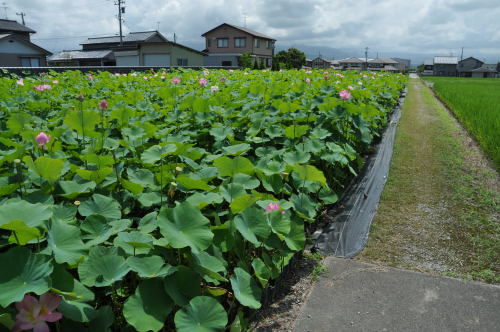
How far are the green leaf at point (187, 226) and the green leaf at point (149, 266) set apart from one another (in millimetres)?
105

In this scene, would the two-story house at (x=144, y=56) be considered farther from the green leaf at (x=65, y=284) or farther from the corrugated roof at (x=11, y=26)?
the green leaf at (x=65, y=284)

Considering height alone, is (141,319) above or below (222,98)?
below

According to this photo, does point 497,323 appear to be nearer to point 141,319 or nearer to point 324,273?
point 324,273

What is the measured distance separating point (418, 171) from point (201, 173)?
3.45 m

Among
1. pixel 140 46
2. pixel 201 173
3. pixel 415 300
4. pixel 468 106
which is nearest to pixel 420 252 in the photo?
pixel 415 300

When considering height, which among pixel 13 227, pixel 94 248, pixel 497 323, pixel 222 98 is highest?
pixel 222 98

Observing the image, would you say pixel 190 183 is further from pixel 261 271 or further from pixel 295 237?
pixel 295 237

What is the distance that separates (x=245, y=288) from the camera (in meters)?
1.56

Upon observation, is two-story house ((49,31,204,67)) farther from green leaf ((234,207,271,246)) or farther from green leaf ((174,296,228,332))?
green leaf ((174,296,228,332))

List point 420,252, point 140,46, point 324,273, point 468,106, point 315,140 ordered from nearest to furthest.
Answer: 1. point 324,273
2. point 420,252
3. point 315,140
4. point 468,106
5. point 140,46

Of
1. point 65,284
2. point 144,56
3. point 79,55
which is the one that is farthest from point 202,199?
point 79,55

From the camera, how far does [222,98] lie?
12.7ft

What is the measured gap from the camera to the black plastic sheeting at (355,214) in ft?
8.82

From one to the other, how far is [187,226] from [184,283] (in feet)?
0.67
